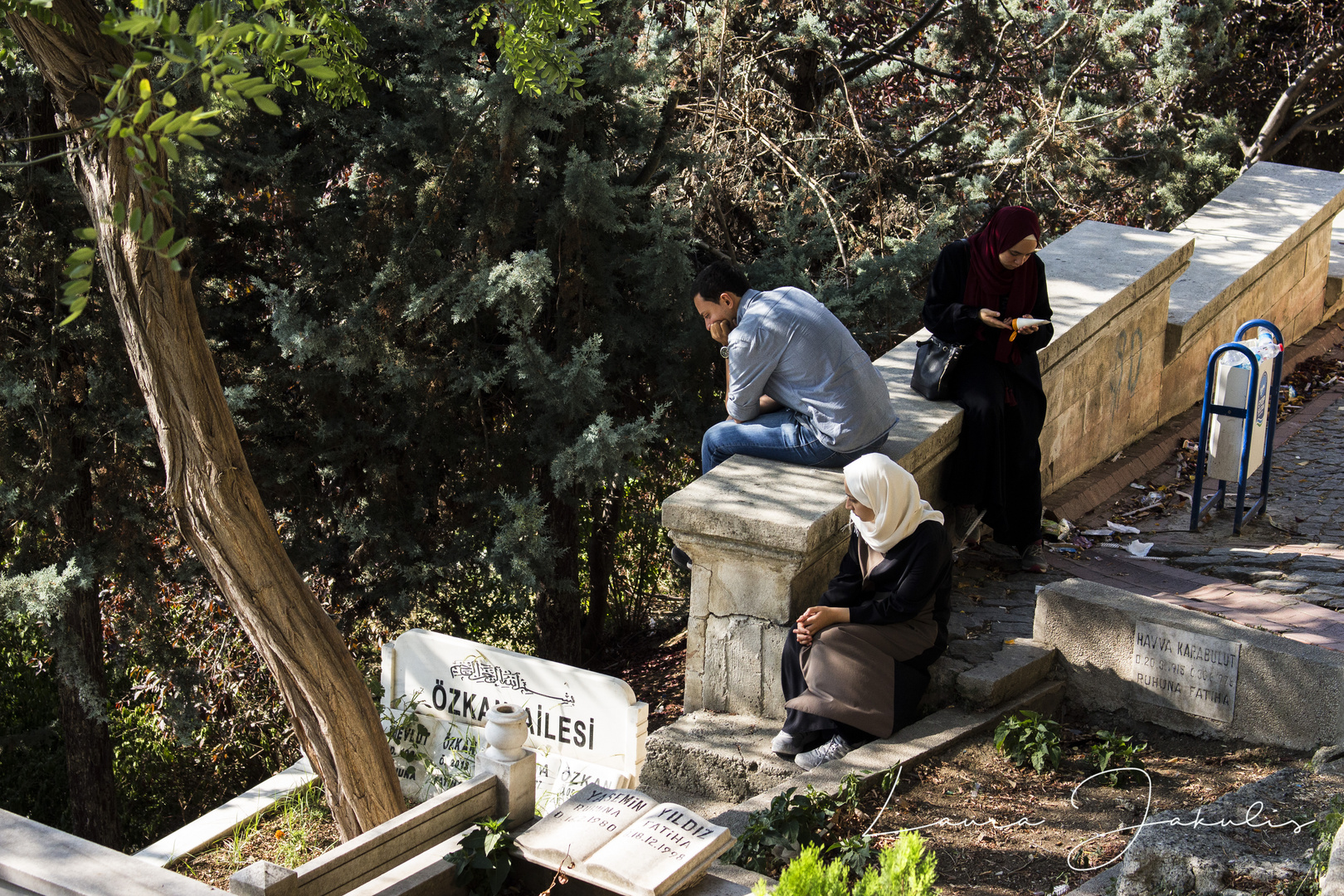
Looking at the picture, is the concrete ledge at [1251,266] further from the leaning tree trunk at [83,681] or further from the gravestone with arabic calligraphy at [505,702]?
the leaning tree trunk at [83,681]

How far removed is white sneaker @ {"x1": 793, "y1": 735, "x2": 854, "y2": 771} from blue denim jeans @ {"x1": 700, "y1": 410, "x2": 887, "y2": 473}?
1183mm

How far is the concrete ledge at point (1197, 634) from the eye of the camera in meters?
4.13

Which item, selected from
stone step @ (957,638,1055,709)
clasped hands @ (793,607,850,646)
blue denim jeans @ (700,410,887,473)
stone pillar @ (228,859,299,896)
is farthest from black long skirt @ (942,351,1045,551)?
stone pillar @ (228,859,299,896)

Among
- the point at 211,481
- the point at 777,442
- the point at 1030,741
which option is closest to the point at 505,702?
the point at 211,481

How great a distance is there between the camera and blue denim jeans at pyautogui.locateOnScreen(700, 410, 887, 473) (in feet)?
A: 16.5

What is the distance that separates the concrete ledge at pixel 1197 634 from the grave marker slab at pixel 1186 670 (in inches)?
0.7

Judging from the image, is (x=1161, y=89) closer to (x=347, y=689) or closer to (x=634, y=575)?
(x=634, y=575)

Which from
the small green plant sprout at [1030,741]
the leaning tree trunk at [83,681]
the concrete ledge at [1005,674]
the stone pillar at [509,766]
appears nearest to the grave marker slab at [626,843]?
the stone pillar at [509,766]

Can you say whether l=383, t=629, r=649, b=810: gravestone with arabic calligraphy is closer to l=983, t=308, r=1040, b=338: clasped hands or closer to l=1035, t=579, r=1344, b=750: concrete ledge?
l=1035, t=579, r=1344, b=750: concrete ledge

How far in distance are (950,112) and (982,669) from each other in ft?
21.5

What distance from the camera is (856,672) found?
4.43 meters

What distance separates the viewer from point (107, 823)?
330 inches

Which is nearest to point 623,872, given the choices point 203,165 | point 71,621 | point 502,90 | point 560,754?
point 560,754

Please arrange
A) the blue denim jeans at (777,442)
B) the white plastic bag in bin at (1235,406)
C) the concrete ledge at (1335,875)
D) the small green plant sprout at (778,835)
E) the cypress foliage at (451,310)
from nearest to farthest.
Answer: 1. the concrete ledge at (1335,875)
2. the small green plant sprout at (778,835)
3. the blue denim jeans at (777,442)
4. the white plastic bag in bin at (1235,406)
5. the cypress foliage at (451,310)
